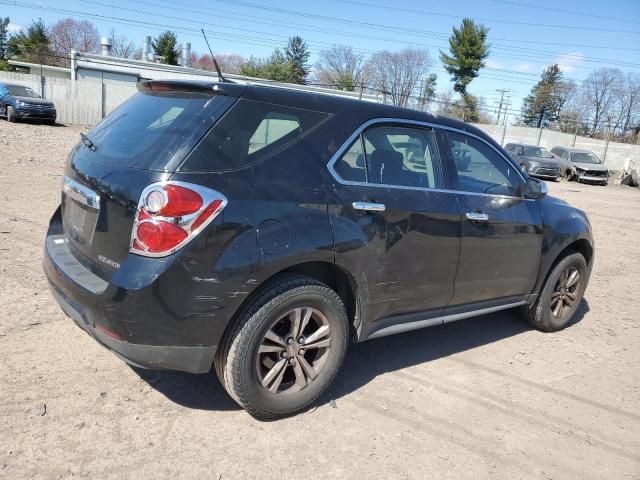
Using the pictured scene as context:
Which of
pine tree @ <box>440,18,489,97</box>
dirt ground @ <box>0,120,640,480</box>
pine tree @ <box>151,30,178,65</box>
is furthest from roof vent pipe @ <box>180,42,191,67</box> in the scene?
dirt ground @ <box>0,120,640,480</box>

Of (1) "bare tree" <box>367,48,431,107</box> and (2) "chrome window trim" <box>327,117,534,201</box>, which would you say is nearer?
(2) "chrome window trim" <box>327,117,534,201</box>

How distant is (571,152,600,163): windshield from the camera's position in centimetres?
2630

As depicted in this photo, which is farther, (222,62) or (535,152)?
(222,62)

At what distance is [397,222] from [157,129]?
1.50 m

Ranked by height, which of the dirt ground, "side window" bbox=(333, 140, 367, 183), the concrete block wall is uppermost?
"side window" bbox=(333, 140, 367, 183)

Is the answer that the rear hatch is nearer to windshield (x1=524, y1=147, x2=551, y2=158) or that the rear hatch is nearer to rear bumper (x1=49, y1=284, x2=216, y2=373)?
rear bumper (x1=49, y1=284, x2=216, y2=373)

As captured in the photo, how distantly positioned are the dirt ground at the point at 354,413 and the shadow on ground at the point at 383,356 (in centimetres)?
1

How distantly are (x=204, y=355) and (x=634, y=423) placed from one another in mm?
A: 2842

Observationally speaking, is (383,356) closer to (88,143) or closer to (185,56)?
(88,143)

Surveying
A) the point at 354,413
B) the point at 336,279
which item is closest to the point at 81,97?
the point at 336,279

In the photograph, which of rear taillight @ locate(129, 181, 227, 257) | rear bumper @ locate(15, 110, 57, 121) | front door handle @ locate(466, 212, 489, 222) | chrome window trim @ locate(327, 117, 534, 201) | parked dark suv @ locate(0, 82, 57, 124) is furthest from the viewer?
rear bumper @ locate(15, 110, 57, 121)

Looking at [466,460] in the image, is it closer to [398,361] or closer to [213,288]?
[398,361]

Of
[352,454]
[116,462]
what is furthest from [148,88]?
[352,454]

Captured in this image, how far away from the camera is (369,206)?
3104 mm
